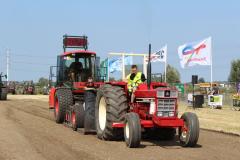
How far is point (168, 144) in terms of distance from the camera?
1229 centimetres

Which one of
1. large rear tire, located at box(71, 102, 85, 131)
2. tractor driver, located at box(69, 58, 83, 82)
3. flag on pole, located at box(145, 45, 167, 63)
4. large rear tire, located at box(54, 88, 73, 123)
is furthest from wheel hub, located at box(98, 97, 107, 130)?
flag on pole, located at box(145, 45, 167, 63)

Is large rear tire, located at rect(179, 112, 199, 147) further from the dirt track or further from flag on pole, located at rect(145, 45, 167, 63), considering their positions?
flag on pole, located at rect(145, 45, 167, 63)

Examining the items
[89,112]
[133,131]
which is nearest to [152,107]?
[133,131]

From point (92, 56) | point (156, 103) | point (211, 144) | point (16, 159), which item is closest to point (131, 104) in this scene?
point (156, 103)

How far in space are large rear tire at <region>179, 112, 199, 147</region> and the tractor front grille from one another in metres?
0.36

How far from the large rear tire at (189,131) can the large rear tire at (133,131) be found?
118cm

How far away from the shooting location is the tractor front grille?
11.8 meters

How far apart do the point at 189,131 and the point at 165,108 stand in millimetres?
772

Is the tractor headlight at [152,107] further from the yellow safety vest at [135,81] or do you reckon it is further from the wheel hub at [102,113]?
the wheel hub at [102,113]

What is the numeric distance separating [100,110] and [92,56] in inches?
200

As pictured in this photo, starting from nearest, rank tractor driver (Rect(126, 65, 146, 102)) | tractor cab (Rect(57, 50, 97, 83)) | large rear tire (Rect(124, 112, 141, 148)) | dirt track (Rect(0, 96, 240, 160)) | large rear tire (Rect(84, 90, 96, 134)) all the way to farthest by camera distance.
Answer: dirt track (Rect(0, 96, 240, 160)) → large rear tire (Rect(124, 112, 141, 148)) → tractor driver (Rect(126, 65, 146, 102)) → large rear tire (Rect(84, 90, 96, 134)) → tractor cab (Rect(57, 50, 97, 83))

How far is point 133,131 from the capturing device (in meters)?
11.2

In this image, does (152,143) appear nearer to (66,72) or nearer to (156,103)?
(156,103)

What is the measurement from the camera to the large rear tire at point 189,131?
11.5 metres
